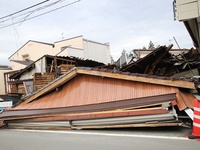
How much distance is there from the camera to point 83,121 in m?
7.61

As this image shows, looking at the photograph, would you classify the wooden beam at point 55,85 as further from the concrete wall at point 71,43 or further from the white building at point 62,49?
the concrete wall at point 71,43

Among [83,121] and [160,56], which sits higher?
[160,56]

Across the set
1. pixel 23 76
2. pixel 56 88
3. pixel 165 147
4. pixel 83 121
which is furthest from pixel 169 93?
pixel 23 76

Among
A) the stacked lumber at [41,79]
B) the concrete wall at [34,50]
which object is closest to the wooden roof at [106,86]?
the stacked lumber at [41,79]

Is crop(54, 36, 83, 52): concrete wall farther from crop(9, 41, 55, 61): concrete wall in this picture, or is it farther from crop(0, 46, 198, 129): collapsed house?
crop(0, 46, 198, 129): collapsed house

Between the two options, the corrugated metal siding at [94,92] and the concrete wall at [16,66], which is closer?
the corrugated metal siding at [94,92]

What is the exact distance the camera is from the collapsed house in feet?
21.6

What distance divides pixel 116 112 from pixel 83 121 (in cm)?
132

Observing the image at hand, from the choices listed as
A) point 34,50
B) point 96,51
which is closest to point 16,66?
point 34,50

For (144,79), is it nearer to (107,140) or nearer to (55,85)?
(107,140)

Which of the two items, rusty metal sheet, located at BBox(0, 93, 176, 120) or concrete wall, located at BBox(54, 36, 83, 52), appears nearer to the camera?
rusty metal sheet, located at BBox(0, 93, 176, 120)

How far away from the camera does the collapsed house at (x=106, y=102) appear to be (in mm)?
6570

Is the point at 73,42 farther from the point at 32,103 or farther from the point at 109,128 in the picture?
the point at 109,128

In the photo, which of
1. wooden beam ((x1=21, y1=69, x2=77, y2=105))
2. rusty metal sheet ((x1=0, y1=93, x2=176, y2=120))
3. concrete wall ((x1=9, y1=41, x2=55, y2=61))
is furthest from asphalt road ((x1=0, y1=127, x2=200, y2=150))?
concrete wall ((x1=9, y1=41, x2=55, y2=61))
